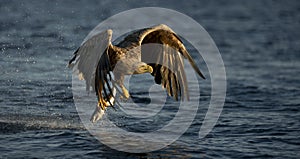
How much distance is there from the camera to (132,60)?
916 centimetres

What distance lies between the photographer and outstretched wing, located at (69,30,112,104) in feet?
26.7

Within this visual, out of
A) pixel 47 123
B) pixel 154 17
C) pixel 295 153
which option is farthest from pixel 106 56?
pixel 154 17

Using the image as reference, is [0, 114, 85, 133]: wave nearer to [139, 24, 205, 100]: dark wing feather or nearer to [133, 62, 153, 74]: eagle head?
[133, 62, 153, 74]: eagle head

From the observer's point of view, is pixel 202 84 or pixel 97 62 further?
pixel 202 84

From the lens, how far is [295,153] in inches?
346

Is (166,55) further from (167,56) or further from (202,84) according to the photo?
(202,84)

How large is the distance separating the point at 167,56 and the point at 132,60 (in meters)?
0.58

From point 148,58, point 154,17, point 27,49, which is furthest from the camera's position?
point 154,17

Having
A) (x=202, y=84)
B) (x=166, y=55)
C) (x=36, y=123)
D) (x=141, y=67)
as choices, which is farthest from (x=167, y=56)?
(x=202, y=84)

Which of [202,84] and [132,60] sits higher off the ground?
[132,60]

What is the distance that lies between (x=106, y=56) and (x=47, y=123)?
190 cm

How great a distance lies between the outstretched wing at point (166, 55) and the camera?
371 inches

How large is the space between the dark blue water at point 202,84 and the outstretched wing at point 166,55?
0.73 meters

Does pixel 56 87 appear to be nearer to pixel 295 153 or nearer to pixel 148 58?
pixel 148 58
